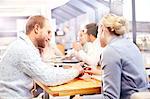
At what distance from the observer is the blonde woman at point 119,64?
1.91 m

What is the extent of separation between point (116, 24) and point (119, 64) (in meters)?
0.31

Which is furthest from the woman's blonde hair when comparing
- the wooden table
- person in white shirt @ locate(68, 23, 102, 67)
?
person in white shirt @ locate(68, 23, 102, 67)

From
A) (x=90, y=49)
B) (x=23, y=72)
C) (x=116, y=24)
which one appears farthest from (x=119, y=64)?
(x=90, y=49)

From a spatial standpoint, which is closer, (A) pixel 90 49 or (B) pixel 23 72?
(B) pixel 23 72

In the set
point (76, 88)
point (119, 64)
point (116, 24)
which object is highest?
point (116, 24)

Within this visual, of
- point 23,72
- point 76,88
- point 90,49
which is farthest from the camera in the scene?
point 90,49

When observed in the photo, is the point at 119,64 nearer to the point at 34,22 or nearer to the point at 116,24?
the point at 116,24

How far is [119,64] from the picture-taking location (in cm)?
193

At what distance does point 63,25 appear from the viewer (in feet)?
16.5

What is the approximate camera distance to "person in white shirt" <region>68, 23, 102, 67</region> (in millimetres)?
3182

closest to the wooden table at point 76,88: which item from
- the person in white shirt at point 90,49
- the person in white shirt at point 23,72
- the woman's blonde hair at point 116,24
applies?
the person in white shirt at point 23,72

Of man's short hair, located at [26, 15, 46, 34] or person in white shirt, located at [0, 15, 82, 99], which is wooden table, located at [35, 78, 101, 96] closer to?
person in white shirt, located at [0, 15, 82, 99]

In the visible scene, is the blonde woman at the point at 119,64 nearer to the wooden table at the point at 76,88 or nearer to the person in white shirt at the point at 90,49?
the wooden table at the point at 76,88

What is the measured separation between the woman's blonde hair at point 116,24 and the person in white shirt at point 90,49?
1076mm
